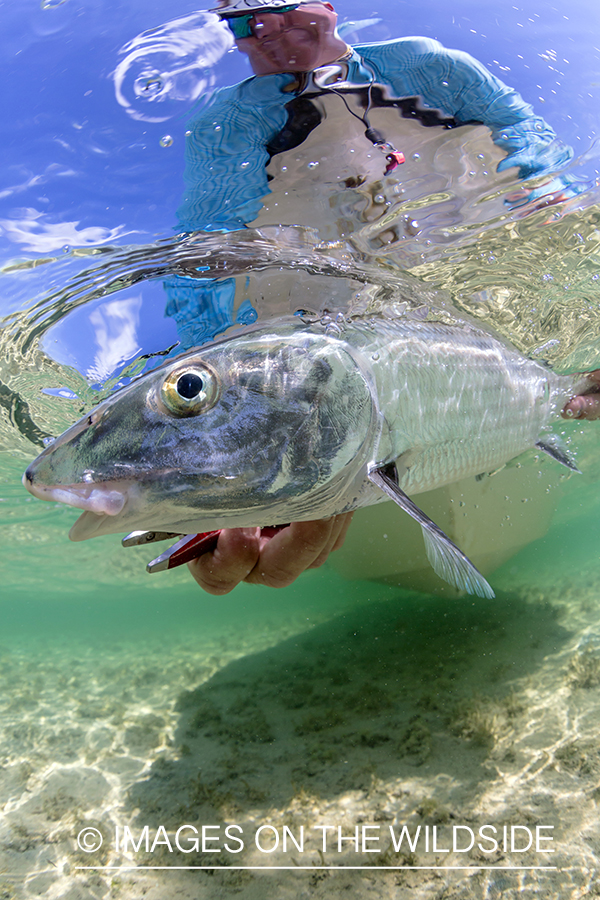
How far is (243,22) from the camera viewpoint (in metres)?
2.85

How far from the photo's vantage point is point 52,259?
4.39m

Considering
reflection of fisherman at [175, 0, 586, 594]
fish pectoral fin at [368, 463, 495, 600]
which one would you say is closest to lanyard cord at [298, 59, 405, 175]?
reflection of fisherman at [175, 0, 586, 594]

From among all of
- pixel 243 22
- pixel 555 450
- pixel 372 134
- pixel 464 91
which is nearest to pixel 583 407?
pixel 555 450

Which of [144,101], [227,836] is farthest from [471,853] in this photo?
[144,101]

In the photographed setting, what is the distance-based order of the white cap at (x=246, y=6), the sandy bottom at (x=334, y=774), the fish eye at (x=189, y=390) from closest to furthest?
the fish eye at (x=189, y=390) < the white cap at (x=246, y=6) < the sandy bottom at (x=334, y=774)

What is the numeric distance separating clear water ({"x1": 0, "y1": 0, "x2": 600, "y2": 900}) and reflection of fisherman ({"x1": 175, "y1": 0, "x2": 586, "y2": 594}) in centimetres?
14

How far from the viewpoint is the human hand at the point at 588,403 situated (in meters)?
5.17

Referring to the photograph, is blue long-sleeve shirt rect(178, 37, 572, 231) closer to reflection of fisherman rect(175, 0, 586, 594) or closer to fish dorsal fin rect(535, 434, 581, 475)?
reflection of fisherman rect(175, 0, 586, 594)

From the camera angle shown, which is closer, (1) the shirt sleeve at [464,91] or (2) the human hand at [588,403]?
(1) the shirt sleeve at [464,91]

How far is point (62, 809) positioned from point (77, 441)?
564 centimetres

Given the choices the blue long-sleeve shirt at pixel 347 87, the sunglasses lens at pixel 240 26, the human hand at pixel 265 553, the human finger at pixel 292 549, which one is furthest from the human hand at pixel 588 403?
the sunglasses lens at pixel 240 26

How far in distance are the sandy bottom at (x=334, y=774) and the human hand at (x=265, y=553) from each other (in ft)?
7.82

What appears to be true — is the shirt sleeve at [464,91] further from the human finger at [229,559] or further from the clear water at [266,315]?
the human finger at [229,559]

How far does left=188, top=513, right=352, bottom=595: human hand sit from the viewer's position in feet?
10.4
